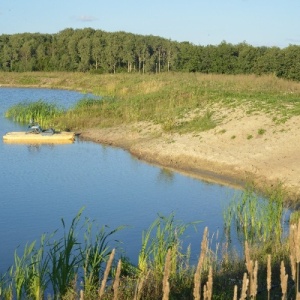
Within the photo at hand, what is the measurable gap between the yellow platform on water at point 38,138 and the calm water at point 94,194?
0.91 m

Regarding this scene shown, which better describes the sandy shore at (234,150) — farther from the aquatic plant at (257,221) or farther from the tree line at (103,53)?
the tree line at (103,53)

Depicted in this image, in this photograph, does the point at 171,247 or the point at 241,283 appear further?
the point at 241,283

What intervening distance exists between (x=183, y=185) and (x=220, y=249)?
6.45 meters

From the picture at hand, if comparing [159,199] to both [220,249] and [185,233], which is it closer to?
[185,233]

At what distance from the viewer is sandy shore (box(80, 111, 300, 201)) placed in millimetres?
16531

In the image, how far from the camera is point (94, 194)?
15.2 m

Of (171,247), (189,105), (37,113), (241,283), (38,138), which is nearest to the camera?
(171,247)

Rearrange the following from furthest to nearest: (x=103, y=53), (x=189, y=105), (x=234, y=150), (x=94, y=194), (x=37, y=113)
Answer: (x=103, y=53)
(x=37, y=113)
(x=189, y=105)
(x=234, y=150)
(x=94, y=194)

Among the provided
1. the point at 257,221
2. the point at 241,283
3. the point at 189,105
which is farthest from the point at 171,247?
the point at 189,105

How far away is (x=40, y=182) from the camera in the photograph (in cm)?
1661

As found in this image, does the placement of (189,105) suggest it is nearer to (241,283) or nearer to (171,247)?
(241,283)

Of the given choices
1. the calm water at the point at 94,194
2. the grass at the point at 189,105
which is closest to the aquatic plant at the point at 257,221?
the calm water at the point at 94,194

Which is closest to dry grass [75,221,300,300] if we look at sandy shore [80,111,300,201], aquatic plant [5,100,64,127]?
sandy shore [80,111,300,201]

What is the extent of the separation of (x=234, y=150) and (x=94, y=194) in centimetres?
544
